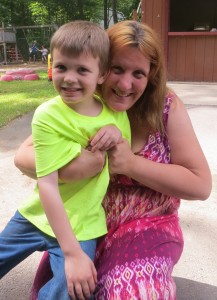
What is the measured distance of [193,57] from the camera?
889cm

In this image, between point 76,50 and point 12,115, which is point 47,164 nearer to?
point 76,50

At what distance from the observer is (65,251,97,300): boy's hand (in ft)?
4.17

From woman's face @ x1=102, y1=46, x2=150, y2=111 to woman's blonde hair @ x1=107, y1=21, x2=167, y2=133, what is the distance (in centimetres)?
2

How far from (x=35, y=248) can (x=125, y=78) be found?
725mm

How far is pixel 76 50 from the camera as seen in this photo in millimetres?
1271

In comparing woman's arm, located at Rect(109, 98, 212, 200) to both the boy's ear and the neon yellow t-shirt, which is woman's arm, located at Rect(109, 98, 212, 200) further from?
the boy's ear

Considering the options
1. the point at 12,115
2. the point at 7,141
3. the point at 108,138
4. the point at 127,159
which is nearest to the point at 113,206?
the point at 127,159

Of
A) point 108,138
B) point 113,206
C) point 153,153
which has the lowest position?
point 113,206

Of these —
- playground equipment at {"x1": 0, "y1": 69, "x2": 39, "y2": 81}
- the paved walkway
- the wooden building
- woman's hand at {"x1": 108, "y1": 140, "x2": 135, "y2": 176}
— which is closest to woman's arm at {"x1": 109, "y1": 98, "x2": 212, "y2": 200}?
woman's hand at {"x1": 108, "y1": 140, "x2": 135, "y2": 176}

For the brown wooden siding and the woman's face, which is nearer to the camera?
the woman's face

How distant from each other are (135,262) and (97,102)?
0.60 meters

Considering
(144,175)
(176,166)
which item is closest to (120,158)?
(144,175)

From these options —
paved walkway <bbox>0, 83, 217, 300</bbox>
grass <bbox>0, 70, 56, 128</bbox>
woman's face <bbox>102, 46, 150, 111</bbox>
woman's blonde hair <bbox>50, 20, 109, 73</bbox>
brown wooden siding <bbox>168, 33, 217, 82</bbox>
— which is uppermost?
woman's blonde hair <bbox>50, 20, 109, 73</bbox>

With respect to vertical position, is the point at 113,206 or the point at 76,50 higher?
the point at 76,50
